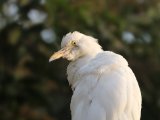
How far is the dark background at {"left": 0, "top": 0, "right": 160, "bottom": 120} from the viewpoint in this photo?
551 inches

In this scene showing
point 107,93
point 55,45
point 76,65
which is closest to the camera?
point 107,93

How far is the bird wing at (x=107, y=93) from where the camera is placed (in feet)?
24.3

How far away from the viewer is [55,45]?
1433 centimetres

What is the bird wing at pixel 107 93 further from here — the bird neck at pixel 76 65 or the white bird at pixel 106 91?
the bird neck at pixel 76 65

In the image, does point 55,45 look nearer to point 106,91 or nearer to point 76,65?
point 76,65

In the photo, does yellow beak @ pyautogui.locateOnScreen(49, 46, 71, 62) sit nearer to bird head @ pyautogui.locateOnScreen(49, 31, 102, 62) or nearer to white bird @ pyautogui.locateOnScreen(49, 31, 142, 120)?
bird head @ pyautogui.locateOnScreen(49, 31, 102, 62)

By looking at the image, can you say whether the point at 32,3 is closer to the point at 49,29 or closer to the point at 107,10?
the point at 49,29

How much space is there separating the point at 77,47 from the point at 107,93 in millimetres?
913

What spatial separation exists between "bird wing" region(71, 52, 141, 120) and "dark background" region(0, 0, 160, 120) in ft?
19.0

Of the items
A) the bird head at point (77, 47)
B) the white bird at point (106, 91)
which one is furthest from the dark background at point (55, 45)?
the white bird at point (106, 91)

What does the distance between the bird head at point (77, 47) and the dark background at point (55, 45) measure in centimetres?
512

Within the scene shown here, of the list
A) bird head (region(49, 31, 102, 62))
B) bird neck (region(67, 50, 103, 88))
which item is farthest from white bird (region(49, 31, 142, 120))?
bird head (region(49, 31, 102, 62))

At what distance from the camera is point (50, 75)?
50.8 ft

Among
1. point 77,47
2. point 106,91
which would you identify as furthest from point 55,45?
point 106,91
